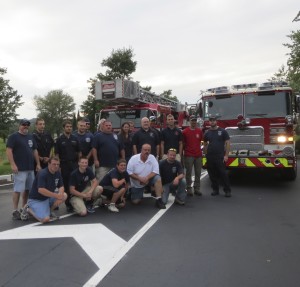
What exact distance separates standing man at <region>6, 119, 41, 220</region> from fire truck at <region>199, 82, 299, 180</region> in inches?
181

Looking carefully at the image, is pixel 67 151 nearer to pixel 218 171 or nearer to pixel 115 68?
pixel 218 171

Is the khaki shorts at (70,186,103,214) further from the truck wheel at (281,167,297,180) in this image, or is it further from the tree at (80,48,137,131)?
the tree at (80,48,137,131)

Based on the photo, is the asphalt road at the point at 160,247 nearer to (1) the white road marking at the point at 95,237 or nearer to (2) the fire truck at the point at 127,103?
(1) the white road marking at the point at 95,237

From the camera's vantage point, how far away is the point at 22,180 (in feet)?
21.1

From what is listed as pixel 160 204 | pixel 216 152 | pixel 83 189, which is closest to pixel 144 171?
pixel 160 204

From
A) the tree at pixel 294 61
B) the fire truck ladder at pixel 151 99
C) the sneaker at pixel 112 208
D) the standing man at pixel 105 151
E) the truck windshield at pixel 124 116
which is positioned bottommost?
the sneaker at pixel 112 208

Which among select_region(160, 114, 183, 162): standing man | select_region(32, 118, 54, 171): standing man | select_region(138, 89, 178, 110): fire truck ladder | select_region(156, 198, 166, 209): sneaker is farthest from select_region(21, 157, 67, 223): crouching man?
select_region(138, 89, 178, 110): fire truck ladder

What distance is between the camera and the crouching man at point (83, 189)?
6551 mm

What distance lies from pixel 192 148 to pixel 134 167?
1.77 meters

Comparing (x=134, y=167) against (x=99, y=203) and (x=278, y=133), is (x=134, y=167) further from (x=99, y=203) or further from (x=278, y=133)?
(x=278, y=133)

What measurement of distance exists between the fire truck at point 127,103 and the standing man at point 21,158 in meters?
6.20

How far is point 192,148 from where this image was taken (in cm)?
836

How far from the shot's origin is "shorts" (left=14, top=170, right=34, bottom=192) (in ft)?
21.0

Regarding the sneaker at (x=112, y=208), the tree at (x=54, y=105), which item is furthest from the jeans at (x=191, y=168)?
the tree at (x=54, y=105)
